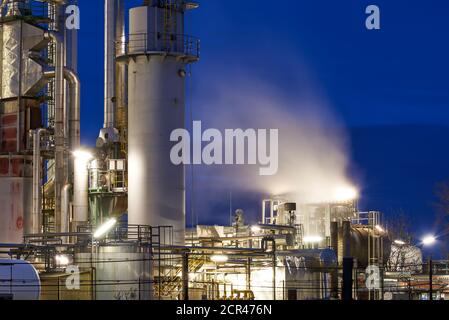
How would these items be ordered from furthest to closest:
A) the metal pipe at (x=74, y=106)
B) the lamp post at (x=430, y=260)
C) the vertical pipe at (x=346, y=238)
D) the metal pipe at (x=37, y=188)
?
the vertical pipe at (x=346, y=238), the metal pipe at (x=74, y=106), the metal pipe at (x=37, y=188), the lamp post at (x=430, y=260)

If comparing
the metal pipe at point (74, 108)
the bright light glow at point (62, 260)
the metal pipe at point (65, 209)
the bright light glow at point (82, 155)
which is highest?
the metal pipe at point (74, 108)

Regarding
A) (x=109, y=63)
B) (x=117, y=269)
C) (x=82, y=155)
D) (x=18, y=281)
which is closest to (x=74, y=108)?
(x=82, y=155)

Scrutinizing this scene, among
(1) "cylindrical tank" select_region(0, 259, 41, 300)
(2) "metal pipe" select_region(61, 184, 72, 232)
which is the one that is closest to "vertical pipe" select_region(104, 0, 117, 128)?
(2) "metal pipe" select_region(61, 184, 72, 232)

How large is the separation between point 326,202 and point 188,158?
1580 cm

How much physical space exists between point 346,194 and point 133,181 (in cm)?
1842

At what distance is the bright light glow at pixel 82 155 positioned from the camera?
158 ft

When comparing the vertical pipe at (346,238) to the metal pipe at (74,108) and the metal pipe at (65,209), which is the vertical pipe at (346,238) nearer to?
the metal pipe at (65,209)

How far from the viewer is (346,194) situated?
6072 cm

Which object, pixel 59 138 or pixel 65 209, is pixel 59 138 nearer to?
pixel 59 138

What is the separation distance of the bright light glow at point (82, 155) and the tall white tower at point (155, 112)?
2.55 meters

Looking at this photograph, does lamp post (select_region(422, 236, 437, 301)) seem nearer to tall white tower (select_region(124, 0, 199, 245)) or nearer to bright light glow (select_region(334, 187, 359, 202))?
bright light glow (select_region(334, 187, 359, 202))

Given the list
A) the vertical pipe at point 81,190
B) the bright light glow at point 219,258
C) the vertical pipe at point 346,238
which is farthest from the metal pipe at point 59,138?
the vertical pipe at point 346,238
